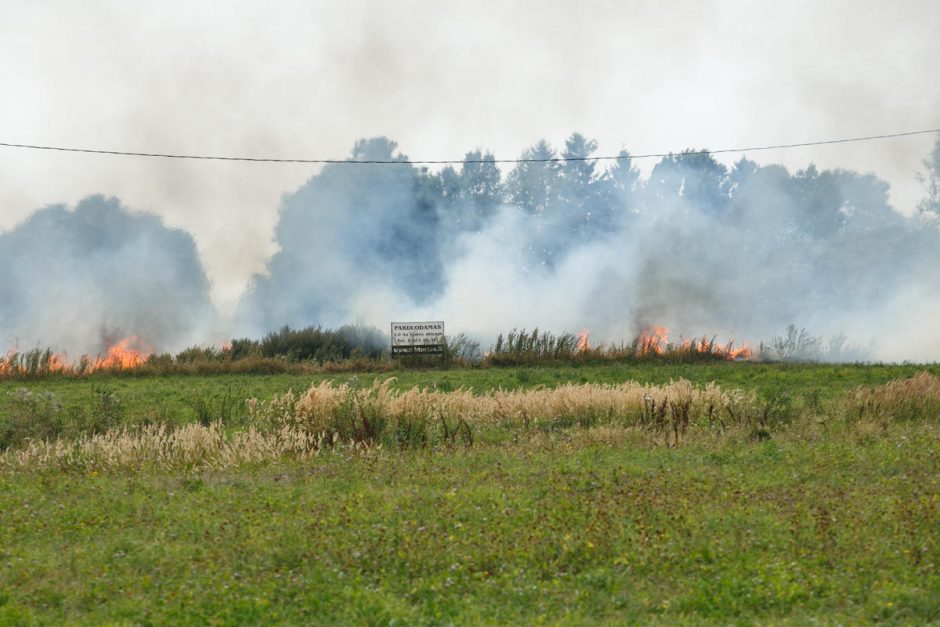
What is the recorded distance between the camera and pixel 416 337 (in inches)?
1332

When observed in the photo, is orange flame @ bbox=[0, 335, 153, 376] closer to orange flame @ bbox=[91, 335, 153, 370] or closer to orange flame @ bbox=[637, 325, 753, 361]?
orange flame @ bbox=[91, 335, 153, 370]

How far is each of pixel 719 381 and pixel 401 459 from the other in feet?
46.7

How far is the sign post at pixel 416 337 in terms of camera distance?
33.6 meters

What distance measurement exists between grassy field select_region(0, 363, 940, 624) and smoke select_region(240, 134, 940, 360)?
3133 centimetres

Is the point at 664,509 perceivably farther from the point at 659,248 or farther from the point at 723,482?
the point at 659,248

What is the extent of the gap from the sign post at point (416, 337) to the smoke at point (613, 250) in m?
12.2

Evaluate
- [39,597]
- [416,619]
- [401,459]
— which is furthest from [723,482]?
[39,597]

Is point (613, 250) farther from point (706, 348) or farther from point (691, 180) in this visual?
point (706, 348)

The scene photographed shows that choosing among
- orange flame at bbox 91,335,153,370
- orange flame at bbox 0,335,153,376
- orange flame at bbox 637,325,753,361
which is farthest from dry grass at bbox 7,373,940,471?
orange flame at bbox 91,335,153,370

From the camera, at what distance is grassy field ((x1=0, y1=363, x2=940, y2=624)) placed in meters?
8.01

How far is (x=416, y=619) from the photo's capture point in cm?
763

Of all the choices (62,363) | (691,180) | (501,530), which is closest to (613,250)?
(691,180)

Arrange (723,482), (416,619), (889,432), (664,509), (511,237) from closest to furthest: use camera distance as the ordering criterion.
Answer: (416,619) < (664,509) < (723,482) < (889,432) < (511,237)

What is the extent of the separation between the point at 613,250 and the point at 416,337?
78.0 feet
